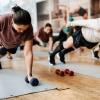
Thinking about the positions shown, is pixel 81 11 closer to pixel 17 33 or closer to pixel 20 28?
pixel 17 33

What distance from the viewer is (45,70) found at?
279 centimetres

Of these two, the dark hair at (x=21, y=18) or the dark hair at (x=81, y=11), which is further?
the dark hair at (x=81, y=11)

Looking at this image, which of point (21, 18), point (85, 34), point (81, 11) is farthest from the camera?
point (81, 11)

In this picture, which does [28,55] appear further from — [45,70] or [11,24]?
[45,70]

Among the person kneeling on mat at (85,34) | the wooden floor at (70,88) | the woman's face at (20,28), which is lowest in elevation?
the wooden floor at (70,88)

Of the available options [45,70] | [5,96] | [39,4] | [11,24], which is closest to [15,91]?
[5,96]

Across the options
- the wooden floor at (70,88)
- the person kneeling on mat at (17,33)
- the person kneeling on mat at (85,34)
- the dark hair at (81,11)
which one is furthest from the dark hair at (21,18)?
the dark hair at (81,11)

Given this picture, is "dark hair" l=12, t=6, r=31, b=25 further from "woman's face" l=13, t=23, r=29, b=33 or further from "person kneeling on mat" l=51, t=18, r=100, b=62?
"person kneeling on mat" l=51, t=18, r=100, b=62

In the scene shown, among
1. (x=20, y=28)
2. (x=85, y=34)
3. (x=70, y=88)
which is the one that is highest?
(x=20, y=28)

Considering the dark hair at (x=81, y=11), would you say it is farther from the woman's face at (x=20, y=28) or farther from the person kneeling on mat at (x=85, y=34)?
the woman's face at (x=20, y=28)

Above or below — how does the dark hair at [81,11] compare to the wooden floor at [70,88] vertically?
above

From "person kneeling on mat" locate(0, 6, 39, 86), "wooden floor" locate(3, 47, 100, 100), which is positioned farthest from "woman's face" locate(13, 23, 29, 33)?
"wooden floor" locate(3, 47, 100, 100)

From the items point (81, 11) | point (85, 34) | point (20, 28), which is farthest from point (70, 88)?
point (81, 11)

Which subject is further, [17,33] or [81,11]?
[81,11]
